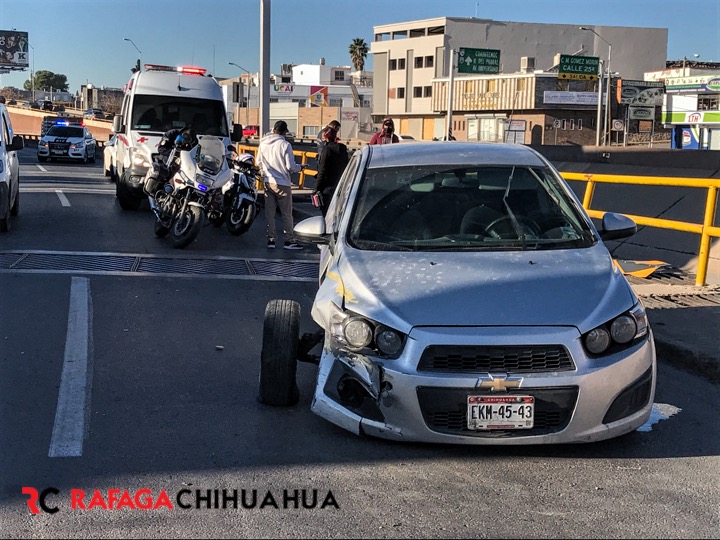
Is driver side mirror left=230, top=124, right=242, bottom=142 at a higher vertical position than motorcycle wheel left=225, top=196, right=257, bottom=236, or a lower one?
higher

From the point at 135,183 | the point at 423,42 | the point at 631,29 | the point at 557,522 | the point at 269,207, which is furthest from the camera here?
the point at 631,29

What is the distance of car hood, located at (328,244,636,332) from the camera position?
481 cm

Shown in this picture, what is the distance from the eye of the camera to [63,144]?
35.6m

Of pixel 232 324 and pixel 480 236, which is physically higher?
pixel 480 236

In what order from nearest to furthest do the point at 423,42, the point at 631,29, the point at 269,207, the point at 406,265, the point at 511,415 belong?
the point at 511,415 < the point at 406,265 < the point at 269,207 < the point at 423,42 < the point at 631,29

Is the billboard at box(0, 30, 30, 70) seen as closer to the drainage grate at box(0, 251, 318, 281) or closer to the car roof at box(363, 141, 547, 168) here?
the drainage grate at box(0, 251, 318, 281)

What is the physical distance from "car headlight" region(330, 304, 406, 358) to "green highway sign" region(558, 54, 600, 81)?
7280 cm

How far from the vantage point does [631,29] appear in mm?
102625

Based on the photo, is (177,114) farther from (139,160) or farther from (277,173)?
(277,173)

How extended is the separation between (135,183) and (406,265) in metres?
12.5

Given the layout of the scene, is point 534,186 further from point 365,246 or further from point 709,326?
point 709,326

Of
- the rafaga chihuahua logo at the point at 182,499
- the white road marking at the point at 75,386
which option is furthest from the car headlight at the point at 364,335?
the white road marking at the point at 75,386

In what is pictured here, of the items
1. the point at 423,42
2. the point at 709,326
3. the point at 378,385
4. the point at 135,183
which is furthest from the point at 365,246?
the point at 423,42

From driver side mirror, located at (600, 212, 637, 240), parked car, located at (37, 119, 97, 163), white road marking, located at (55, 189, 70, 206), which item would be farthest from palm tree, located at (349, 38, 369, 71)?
driver side mirror, located at (600, 212, 637, 240)
